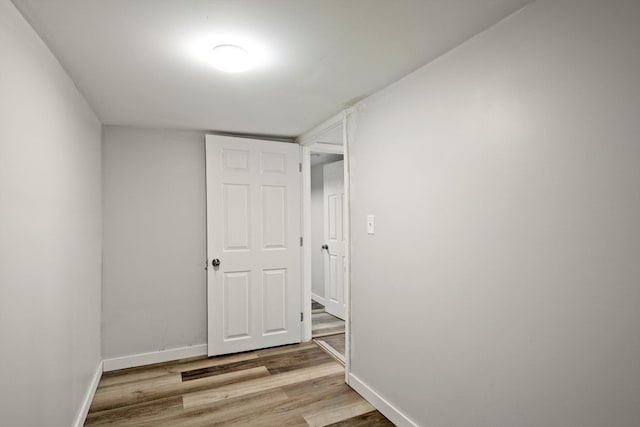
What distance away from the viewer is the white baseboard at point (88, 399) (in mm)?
2030

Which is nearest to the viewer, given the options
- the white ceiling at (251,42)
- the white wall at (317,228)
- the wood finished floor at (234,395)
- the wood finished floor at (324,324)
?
the white ceiling at (251,42)

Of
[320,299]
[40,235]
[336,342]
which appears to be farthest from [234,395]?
[320,299]

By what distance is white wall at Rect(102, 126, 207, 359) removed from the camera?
9.55ft

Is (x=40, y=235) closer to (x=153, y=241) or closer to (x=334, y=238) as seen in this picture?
(x=153, y=241)

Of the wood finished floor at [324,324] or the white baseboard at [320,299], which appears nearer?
the wood finished floor at [324,324]

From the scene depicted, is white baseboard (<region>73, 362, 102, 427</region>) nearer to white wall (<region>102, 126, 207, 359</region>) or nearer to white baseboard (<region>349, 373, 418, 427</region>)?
white wall (<region>102, 126, 207, 359</region>)

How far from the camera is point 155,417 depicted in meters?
2.19

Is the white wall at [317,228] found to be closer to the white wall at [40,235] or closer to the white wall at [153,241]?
the white wall at [153,241]

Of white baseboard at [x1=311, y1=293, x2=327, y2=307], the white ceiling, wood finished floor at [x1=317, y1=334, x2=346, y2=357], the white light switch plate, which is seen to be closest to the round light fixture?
the white ceiling

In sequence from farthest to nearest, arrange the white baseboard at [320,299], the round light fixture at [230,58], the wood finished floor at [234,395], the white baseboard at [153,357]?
the white baseboard at [320,299], the white baseboard at [153,357], the wood finished floor at [234,395], the round light fixture at [230,58]

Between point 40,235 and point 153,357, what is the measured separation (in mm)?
1968

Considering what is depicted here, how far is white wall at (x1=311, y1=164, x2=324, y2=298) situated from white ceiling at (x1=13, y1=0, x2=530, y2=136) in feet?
8.64

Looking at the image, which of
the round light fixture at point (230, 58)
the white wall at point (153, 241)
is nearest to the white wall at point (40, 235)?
the white wall at point (153, 241)

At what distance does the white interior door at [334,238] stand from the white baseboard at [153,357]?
1868mm
